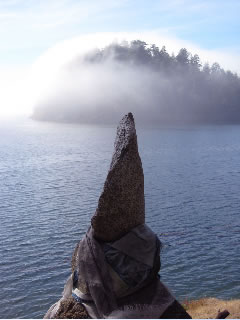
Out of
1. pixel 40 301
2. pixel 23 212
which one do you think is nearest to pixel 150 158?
pixel 23 212

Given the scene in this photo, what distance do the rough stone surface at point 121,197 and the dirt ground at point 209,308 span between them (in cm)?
1400

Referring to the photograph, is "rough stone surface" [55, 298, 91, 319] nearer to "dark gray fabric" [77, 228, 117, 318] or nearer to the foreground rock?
the foreground rock

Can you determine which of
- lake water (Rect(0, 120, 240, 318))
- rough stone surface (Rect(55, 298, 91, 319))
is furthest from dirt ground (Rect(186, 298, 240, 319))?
rough stone surface (Rect(55, 298, 91, 319))

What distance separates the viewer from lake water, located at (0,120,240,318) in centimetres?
2844

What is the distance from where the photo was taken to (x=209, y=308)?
23.3 m

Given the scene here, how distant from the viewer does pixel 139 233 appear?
28.7ft

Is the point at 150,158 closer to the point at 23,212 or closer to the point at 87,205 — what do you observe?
the point at 87,205

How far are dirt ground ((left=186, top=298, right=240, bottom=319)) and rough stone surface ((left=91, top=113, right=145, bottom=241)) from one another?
45.9 feet

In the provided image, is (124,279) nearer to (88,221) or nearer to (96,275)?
(96,275)

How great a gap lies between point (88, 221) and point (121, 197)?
108 feet

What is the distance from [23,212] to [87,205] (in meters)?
6.84

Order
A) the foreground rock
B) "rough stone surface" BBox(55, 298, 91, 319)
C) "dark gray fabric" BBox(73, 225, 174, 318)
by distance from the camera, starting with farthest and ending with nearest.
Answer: "rough stone surface" BBox(55, 298, 91, 319) < the foreground rock < "dark gray fabric" BBox(73, 225, 174, 318)

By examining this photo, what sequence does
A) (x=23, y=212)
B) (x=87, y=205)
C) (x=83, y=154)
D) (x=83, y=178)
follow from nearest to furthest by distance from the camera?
(x=23, y=212) → (x=87, y=205) → (x=83, y=178) → (x=83, y=154)

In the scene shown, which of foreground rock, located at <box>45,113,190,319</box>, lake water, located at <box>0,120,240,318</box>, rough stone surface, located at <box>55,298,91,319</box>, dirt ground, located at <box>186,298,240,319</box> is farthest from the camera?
lake water, located at <box>0,120,240,318</box>
